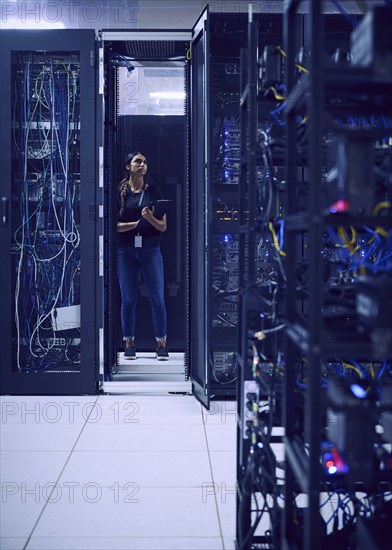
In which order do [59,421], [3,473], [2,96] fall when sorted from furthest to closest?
[2,96] → [59,421] → [3,473]

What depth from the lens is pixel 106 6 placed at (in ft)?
21.9

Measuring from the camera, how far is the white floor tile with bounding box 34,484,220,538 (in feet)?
7.36

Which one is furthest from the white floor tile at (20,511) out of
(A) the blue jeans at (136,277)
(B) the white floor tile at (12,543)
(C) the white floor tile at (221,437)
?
(A) the blue jeans at (136,277)

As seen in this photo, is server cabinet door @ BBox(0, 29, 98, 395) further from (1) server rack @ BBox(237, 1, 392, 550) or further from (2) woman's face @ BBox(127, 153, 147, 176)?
(1) server rack @ BBox(237, 1, 392, 550)

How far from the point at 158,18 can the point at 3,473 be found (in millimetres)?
5380

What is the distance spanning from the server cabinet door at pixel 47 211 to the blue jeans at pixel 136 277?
75 centimetres

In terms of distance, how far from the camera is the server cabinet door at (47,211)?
165 inches

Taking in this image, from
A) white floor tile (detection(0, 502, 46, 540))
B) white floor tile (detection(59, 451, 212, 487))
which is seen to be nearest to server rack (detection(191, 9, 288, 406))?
white floor tile (detection(59, 451, 212, 487))

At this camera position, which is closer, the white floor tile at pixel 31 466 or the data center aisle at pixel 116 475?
the data center aisle at pixel 116 475

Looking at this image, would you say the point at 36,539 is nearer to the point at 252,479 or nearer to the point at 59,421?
the point at 252,479

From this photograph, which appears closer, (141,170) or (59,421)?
(59,421)

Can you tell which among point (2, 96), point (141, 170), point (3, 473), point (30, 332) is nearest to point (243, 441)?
point (3, 473)

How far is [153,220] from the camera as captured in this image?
505 cm

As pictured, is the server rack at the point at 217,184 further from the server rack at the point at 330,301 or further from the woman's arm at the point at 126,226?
the server rack at the point at 330,301
